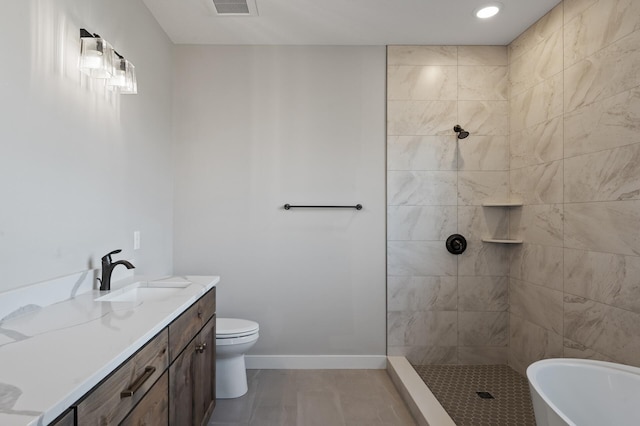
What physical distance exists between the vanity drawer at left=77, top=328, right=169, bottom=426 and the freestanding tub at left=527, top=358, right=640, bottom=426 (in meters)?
1.38

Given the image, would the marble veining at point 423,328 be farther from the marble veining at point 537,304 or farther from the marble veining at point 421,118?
the marble veining at point 421,118

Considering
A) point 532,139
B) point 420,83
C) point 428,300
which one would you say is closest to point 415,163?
point 420,83

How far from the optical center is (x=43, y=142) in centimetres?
→ 145

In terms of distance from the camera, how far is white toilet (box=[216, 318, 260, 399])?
2.36 m

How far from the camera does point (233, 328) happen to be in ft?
8.02

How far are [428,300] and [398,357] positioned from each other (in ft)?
1.62

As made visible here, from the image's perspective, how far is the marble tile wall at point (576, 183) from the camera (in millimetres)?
1890

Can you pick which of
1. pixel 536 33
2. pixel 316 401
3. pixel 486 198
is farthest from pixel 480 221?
pixel 316 401

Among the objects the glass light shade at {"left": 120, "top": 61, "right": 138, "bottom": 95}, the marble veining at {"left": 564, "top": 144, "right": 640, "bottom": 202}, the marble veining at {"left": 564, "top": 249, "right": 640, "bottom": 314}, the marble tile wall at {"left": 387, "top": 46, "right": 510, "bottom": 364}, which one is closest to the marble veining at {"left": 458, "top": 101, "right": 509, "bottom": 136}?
the marble tile wall at {"left": 387, "top": 46, "right": 510, "bottom": 364}

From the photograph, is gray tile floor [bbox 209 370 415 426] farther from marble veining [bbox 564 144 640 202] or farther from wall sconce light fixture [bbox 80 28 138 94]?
wall sconce light fixture [bbox 80 28 138 94]

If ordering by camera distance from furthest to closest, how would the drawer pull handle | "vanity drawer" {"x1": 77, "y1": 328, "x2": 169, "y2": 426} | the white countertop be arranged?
1. the drawer pull handle
2. "vanity drawer" {"x1": 77, "y1": 328, "x2": 169, "y2": 426}
3. the white countertop

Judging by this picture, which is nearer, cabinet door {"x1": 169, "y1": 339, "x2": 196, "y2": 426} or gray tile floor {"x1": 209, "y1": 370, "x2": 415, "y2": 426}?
cabinet door {"x1": 169, "y1": 339, "x2": 196, "y2": 426}

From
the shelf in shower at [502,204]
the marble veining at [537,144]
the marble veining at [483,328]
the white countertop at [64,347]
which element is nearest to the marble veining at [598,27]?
the marble veining at [537,144]

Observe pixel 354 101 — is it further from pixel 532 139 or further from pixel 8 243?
pixel 8 243
